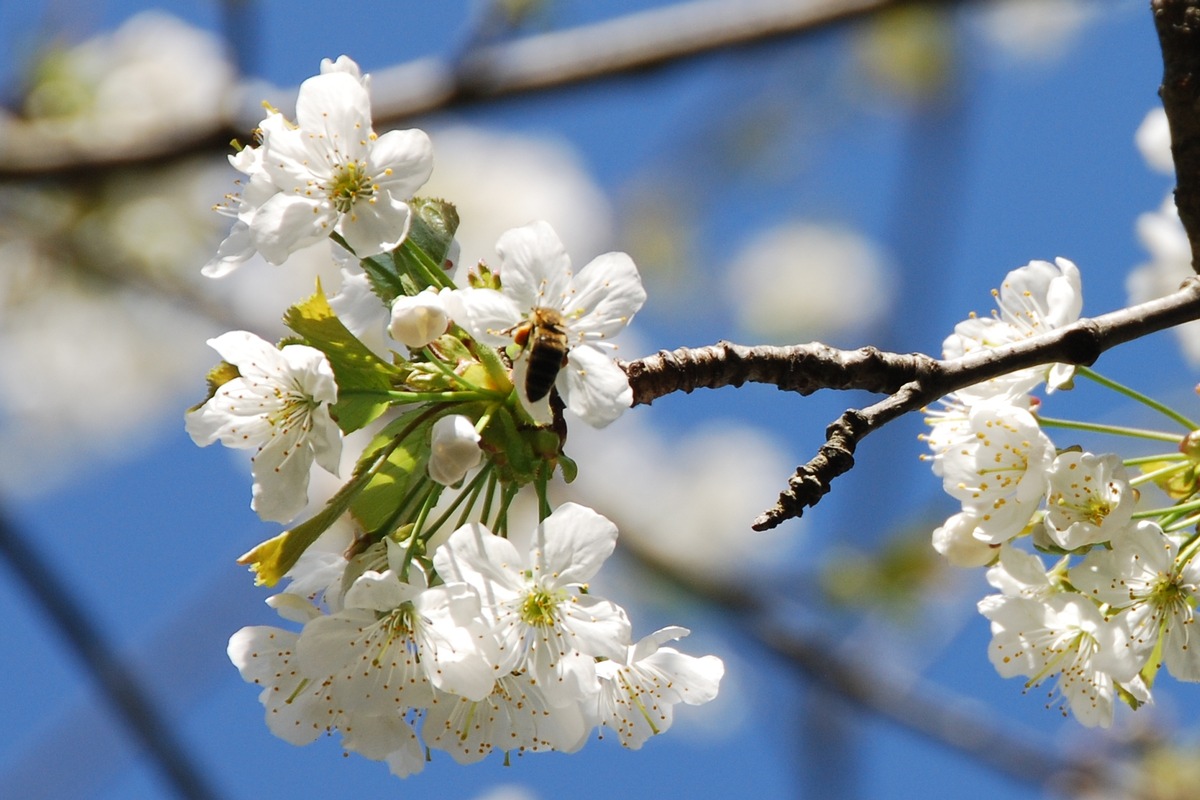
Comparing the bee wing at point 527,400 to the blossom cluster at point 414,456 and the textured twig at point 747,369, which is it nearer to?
the blossom cluster at point 414,456

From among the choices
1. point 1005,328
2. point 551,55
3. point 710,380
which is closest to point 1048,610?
point 1005,328

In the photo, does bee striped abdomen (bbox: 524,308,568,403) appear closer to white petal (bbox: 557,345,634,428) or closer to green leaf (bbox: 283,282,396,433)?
white petal (bbox: 557,345,634,428)

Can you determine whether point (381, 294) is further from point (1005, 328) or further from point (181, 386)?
point (181, 386)

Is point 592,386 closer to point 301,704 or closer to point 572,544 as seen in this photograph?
point 572,544

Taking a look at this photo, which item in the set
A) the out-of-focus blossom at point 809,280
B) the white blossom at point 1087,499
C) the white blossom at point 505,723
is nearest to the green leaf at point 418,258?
the white blossom at point 505,723

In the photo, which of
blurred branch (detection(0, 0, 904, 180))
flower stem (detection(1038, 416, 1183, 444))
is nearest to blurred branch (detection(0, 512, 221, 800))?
blurred branch (detection(0, 0, 904, 180))

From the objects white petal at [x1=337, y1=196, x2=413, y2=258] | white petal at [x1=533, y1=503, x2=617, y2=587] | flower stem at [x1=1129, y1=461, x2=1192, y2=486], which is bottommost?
flower stem at [x1=1129, y1=461, x2=1192, y2=486]
